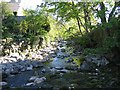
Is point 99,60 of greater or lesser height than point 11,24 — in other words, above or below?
below

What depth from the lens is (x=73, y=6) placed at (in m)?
7.54

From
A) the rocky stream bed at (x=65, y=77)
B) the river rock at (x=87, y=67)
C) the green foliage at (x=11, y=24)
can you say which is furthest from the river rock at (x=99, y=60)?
the green foliage at (x=11, y=24)

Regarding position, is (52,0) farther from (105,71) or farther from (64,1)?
(105,71)

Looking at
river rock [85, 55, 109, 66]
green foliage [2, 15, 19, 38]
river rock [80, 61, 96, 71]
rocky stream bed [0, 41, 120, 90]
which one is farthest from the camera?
green foliage [2, 15, 19, 38]

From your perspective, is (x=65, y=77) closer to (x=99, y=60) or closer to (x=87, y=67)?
(x=87, y=67)

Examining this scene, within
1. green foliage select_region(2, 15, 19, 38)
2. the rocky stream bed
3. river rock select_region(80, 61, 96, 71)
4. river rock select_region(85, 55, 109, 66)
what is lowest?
the rocky stream bed

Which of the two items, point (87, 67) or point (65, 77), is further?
point (87, 67)

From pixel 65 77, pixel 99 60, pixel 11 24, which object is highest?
pixel 11 24

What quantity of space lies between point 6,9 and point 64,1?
4575 mm

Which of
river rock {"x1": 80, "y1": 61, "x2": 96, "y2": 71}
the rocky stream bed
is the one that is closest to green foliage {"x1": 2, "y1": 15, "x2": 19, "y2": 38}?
the rocky stream bed

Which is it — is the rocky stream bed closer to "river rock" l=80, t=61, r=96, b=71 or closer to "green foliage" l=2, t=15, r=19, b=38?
"river rock" l=80, t=61, r=96, b=71

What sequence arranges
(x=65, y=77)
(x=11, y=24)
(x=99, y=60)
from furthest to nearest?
(x=11, y=24), (x=99, y=60), (x=65, y=77)

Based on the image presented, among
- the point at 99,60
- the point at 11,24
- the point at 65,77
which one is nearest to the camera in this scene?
the point at 65,77

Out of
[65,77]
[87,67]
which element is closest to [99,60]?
[87,67]
